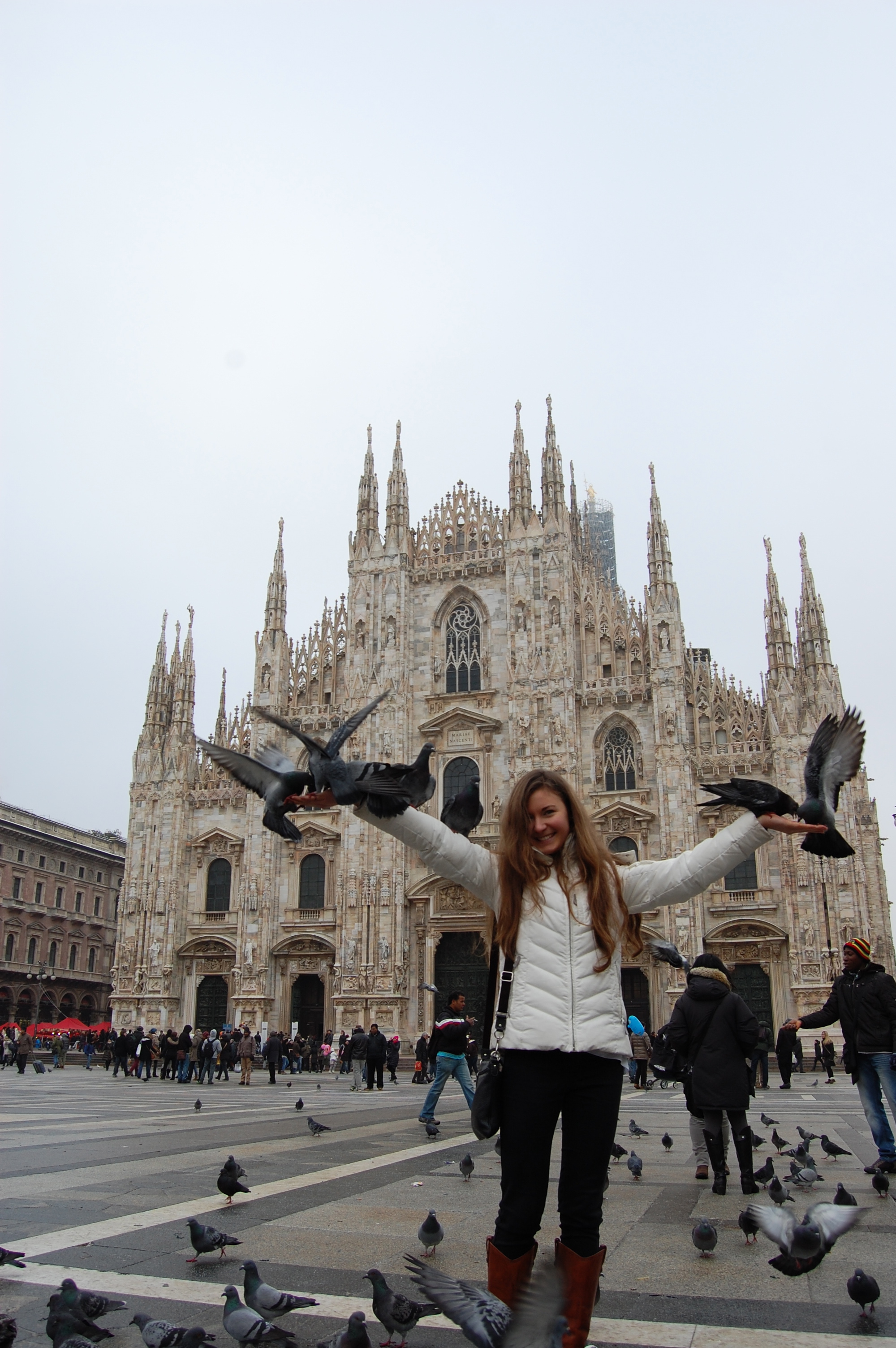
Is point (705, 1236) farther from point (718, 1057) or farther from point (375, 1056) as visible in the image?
point (375, 1056)

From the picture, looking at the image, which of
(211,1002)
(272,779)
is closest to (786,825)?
(272,779)

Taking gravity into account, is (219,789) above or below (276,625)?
below

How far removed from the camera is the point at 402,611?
119ft

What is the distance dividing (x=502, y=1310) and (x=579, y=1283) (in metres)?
0.27

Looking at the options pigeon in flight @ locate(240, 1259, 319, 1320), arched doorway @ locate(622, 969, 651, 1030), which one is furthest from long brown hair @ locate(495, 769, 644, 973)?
arched doorway @ locate(622, 969, 651, 1030)

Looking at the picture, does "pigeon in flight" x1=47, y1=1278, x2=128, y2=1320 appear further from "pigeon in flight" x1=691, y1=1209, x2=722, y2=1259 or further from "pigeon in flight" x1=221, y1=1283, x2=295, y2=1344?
"pigeon in flight" x1=691, y1=1209, x2=722, y2=1259

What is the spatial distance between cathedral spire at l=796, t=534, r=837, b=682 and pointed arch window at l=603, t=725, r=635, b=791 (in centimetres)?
599

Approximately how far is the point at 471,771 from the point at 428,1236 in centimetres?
3026

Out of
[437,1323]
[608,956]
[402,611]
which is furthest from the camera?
[402,611]

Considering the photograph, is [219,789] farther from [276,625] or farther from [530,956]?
[530,956]

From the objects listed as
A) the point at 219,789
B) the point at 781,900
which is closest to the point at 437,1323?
the point at 781,900

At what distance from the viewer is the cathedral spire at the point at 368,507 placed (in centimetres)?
3759

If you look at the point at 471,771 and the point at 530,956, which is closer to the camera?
the point at 530,956

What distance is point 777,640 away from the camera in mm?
32469
